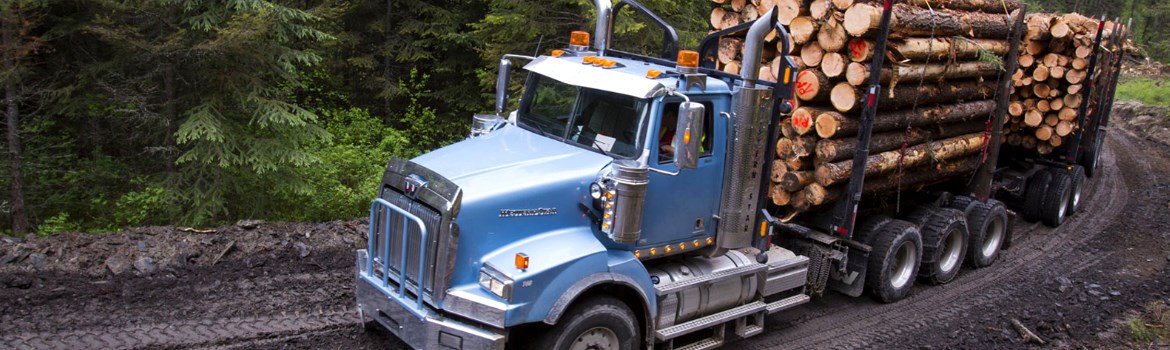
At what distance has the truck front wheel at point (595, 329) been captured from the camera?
5754 mm

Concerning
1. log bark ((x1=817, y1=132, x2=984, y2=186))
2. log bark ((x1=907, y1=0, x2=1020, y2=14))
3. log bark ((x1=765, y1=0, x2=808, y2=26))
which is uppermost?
log bark ((x1=907, y1=0, x2=1020, y2=14))

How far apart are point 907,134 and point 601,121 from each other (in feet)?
13.0

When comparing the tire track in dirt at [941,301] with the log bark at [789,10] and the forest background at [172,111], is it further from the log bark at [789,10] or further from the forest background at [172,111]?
the forest background at [172,111]

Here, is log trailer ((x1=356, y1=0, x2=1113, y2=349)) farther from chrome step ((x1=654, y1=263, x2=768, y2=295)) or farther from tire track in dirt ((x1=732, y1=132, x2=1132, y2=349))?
tire track in dirt ((x1=732, y1=132, x2=1132, y2=349))

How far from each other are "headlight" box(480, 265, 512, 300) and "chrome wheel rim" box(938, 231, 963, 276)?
21.4ft

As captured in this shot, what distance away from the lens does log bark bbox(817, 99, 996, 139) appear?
25.2ft

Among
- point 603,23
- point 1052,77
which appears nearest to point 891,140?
point 603,23

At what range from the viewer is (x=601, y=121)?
6.47 m

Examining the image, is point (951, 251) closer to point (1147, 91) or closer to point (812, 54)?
point (812, 54)

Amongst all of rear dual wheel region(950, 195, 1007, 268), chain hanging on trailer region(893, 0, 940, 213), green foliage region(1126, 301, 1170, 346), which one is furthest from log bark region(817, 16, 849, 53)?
green foliage region(1126, 301, 1170, 346)

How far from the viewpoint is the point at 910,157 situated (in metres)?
8.70

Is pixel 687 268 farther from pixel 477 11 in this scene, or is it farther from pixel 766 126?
pixel 477 11

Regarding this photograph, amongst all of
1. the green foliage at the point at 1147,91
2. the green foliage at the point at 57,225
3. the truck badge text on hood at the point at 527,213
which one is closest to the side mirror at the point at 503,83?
the truck badge text on hood at the point at 527,213

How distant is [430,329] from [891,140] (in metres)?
5.37
